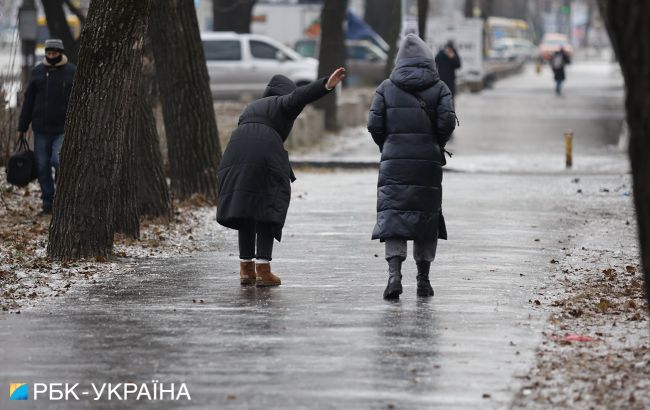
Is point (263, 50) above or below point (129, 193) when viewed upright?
below

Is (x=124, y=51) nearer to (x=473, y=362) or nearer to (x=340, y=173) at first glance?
(x=473, y=362)

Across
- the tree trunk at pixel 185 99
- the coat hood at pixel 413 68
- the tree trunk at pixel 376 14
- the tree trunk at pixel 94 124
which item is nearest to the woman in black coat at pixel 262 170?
the coat hood at pixel 413 68

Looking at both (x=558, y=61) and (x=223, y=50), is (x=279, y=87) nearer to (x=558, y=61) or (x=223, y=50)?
(x=223, y=50)

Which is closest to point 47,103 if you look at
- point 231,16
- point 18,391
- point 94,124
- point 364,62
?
point 94,124

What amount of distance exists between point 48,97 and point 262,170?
5.37 m

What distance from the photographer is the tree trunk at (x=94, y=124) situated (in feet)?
39.8

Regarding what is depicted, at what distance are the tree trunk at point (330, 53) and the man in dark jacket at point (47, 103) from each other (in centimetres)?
1513

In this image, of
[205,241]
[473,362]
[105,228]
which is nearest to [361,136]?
[205,241]

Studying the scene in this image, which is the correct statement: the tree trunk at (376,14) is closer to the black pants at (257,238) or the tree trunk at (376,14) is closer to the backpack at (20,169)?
the backpack at (20,169)

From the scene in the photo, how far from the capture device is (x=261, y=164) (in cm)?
1068

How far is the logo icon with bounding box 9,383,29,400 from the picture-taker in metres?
7.30

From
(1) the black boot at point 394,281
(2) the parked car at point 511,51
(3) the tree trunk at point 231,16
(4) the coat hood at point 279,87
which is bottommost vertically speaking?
(2) the parked car at point 511,51

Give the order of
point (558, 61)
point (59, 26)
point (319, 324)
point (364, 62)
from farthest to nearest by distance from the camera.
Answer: point (364, 62), point (558, 61), point (59, 26), point (319, 324)

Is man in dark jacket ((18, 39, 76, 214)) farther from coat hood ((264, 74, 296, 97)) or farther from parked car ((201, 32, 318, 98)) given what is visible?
parked car ((201, 32, 318, 98))
